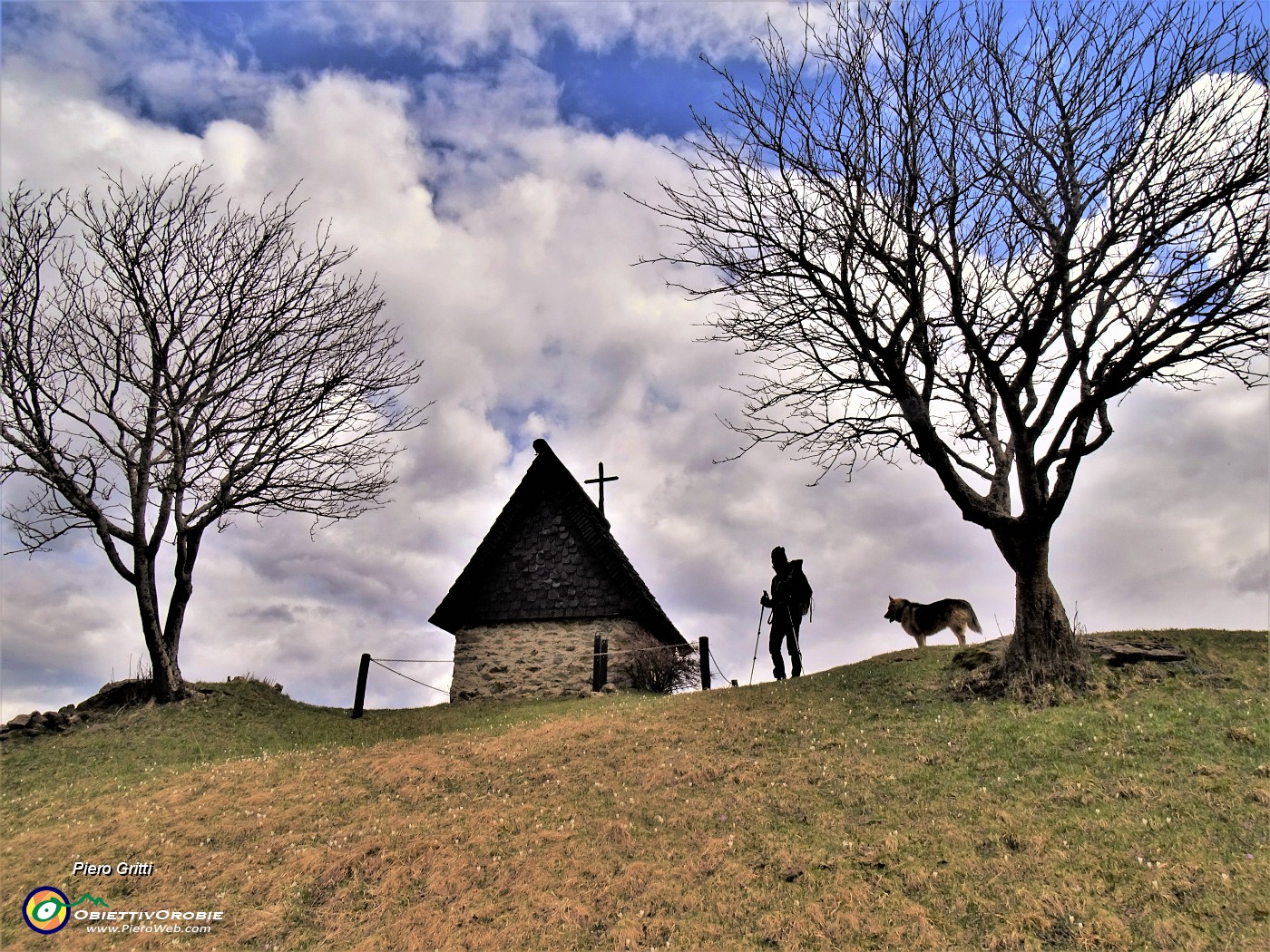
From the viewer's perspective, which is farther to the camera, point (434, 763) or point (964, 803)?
point (434, 763)

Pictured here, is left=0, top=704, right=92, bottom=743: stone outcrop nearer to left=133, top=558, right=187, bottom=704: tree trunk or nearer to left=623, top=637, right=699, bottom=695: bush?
left=133, top=558, right=187, bottom=704: tree trunk

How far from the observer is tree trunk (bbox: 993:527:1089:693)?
475 inches

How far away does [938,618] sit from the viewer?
16969 millimetres

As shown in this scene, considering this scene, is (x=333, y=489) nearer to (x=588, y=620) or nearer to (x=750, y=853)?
(x=588, y=620)

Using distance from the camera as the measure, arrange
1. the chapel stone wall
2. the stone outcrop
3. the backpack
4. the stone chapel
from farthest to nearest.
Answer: the stone chapel → the chapel stone wall → the backpack → the stone outcrop

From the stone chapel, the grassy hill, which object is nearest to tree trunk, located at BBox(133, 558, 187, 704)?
the grassy hill

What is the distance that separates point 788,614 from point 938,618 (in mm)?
3441

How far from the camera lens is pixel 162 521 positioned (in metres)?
19.0

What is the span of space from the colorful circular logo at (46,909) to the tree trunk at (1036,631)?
13.6 m

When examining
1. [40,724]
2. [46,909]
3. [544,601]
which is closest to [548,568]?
[544,601]

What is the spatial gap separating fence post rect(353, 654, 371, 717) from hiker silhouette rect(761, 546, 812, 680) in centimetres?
1027

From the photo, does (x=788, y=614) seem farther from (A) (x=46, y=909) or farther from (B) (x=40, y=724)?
(B) (x=40, y=724)

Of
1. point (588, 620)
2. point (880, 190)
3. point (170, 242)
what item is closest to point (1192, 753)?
point (880, 190)

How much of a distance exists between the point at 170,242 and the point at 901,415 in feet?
63.0
